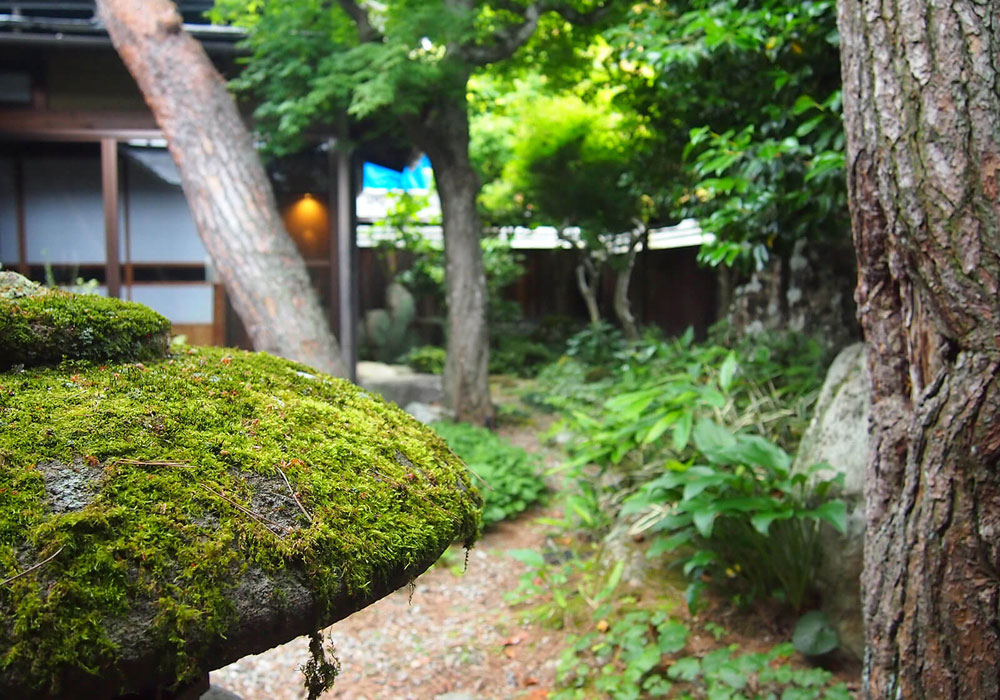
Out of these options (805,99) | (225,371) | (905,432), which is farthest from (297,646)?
(805,99)

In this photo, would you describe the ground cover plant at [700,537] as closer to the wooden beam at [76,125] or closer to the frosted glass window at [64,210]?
the wooden beam at [76,125]

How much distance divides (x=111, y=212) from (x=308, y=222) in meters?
1.95

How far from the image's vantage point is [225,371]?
1.53 metres

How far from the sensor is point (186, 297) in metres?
7.95

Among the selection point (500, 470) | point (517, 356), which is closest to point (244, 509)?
point (500, 470)

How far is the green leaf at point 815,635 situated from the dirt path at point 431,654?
42.2 inches

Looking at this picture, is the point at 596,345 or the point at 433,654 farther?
the point at 596,345

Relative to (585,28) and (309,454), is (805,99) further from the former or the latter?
(585,28)

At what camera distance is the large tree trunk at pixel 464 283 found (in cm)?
764

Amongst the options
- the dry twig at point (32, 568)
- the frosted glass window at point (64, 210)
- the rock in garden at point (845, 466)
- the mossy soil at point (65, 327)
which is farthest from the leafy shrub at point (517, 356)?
the dry twig at point (32, 568)

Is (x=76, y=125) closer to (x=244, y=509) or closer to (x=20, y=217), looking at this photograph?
(x=20, y=217)

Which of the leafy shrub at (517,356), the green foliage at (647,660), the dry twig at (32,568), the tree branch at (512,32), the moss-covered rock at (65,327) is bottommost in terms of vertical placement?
the green foliage at (647,660)

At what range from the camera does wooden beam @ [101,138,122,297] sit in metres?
7.61

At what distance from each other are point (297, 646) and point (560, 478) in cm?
278
